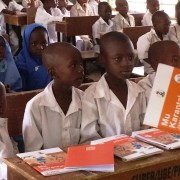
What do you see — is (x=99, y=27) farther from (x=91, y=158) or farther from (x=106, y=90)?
(x=91, y=158)

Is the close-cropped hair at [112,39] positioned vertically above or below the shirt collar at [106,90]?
above

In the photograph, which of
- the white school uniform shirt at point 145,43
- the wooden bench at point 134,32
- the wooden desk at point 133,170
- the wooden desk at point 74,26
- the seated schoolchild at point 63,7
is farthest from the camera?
the seated schoolchild at point 63,7

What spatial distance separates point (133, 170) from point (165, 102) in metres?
0.24

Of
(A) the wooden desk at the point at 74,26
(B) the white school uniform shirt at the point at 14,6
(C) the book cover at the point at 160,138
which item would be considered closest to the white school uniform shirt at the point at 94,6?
(B) the white school uniform shirt at the point at 14,6

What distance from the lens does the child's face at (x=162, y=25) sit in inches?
165

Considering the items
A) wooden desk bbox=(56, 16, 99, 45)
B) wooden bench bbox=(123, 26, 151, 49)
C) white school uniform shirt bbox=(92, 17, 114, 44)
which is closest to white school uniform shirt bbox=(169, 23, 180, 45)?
wooden bench bbox=(123, 26, 151, 49)

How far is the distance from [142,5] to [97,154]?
7.26m

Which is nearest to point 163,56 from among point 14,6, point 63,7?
point 63,7

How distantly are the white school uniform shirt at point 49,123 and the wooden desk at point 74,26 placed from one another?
3.42m

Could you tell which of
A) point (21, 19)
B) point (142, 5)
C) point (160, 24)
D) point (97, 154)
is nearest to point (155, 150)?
point (97, 154)

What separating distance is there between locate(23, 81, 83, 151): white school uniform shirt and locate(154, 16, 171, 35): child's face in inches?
98.6

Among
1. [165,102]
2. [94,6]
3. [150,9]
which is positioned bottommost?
→ [165,102]

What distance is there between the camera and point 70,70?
74.5 inches

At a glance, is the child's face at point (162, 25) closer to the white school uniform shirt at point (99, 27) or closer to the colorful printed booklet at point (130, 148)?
the white school uniform shirt at point (99, 27)
